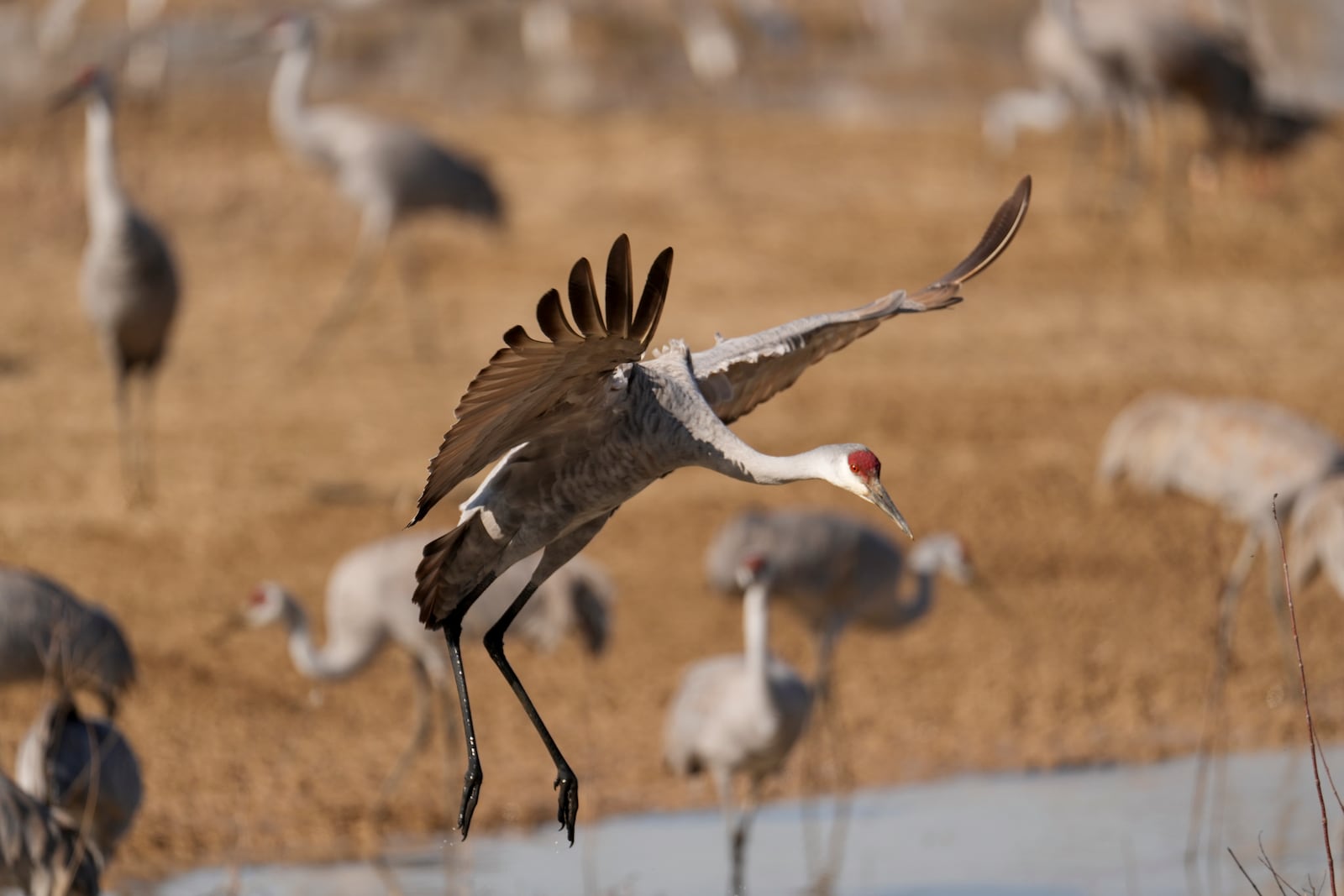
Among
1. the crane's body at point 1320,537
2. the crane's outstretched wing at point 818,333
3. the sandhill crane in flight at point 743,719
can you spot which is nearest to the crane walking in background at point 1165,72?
the crane's body at point 1320,537

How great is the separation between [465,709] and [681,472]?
5.77 meters

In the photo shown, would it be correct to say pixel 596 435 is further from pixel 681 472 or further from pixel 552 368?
pixel 681 472

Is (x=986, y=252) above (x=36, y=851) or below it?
above

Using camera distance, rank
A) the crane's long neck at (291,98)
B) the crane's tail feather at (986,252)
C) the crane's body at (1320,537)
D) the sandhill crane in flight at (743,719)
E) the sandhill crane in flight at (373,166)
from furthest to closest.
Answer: the crane's long neck at (291,98)
the sandhill crane in flight at (373,166)
the crane's body at (1320,537)
the sandhill crane in flight at (743,719)
the crane's tail feather at (986,252)

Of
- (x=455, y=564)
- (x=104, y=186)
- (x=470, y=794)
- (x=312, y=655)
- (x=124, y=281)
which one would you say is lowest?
(x=470, y=794)

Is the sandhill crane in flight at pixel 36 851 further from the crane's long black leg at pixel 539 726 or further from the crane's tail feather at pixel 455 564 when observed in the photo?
the crane's long black leg at pixel 539 726

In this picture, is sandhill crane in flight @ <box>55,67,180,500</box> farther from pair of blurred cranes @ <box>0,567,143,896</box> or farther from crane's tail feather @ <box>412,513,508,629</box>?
crane's tail feather @ <box>412,513,508,629</box>

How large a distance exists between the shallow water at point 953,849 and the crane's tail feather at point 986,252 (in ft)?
→ 6.90

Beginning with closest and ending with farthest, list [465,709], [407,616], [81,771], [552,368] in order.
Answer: [552,368], [465,709], [81,771], [407,616]

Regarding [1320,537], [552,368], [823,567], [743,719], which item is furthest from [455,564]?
[1320,537]

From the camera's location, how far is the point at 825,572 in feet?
26.6

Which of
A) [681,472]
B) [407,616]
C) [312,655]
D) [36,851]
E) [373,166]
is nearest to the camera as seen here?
[36,851]

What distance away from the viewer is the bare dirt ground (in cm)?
797

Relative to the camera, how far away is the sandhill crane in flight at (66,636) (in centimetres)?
635
